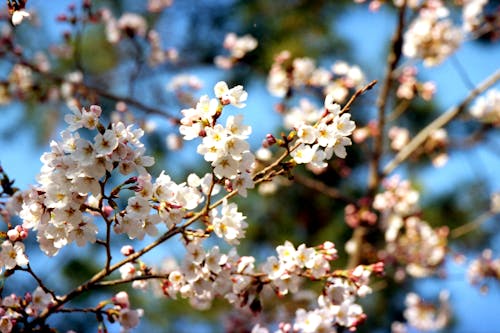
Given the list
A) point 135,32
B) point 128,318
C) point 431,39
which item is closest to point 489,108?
point 431,39

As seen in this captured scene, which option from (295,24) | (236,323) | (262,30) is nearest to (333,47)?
(295,24)

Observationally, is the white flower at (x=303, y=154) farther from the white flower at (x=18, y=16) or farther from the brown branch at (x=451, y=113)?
the brown branch at (x=451, y=113)

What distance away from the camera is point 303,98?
2.84 meters

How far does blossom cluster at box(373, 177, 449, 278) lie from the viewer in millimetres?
2596

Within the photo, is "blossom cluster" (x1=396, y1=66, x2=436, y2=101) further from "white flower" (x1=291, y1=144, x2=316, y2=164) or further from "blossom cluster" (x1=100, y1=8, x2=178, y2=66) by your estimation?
"white flower" (x1=291, y1=144, x2=316, y2=164)

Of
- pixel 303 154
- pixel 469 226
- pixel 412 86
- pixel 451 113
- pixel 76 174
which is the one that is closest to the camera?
pixel 76 174

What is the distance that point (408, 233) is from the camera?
110 inches

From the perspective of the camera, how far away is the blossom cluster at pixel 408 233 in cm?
260

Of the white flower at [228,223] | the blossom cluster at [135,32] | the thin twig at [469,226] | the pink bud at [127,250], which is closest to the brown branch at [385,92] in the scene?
the thin twig at [469,226]

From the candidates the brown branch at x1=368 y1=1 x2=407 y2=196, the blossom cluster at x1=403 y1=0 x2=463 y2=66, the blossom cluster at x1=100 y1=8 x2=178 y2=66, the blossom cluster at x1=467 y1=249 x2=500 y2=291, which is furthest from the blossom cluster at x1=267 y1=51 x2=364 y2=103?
the blossom cluster at x1=467 y1=249 x2=500 y2=291

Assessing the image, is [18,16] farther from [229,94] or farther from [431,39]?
[431,39]

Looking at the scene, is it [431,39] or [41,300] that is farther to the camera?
[431,39]

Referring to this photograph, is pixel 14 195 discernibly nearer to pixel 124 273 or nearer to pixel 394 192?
pixel 124 273

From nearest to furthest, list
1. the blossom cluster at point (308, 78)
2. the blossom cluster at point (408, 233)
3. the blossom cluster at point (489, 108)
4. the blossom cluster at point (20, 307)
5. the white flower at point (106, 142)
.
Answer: the white flower at point (106, 142)
the blossom cluster at point (20, 307)
the blossom cluster at point (308, 78)
the blossom cluster at point (408, 233)
the blossom cluster at point (489, 108)
